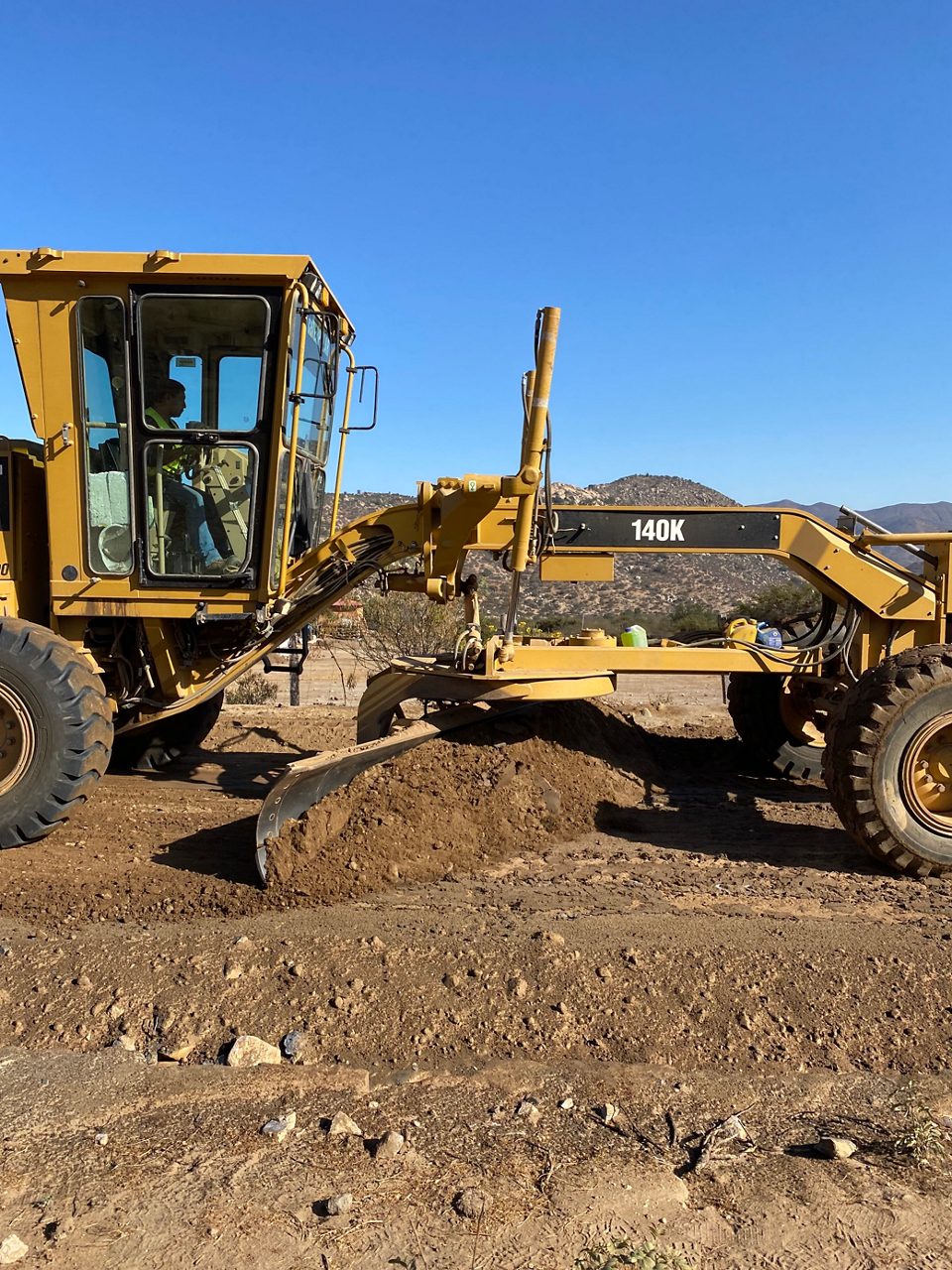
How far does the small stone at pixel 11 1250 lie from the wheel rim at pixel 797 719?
5.55 meters

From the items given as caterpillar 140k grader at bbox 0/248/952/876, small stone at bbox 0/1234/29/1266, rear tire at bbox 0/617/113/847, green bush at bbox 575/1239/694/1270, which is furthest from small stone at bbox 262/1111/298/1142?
rear tire at bbox 0/617/113/847

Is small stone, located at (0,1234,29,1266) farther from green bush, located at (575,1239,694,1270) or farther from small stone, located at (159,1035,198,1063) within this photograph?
green bush, located at (575,1239,694,1270)

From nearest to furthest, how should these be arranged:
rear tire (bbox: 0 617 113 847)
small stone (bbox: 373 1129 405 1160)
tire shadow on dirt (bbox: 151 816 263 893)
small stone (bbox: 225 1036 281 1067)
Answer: small stone (bbox: 373 1129 405 1160)
small stone (bbox: 225 1036 281 1067)
tire shadow on dirt (bbox: 151 816 263 893)
rear tire (bbox: 0 617 113 847)

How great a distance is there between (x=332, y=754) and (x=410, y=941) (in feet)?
4.54

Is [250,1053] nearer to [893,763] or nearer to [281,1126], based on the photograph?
[281,1126]

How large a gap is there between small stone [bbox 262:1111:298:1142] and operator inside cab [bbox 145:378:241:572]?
3438mm

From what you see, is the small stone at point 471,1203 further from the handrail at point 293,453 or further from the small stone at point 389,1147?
the handrail at point 293,453

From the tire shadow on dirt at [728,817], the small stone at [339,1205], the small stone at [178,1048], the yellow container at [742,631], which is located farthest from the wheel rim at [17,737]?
the yellow container at [742,631]

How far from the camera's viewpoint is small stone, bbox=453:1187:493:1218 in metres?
2.27

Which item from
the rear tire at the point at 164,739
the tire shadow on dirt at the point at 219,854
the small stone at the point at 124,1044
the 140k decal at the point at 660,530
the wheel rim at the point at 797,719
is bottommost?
the small stone at the point at 124,1044

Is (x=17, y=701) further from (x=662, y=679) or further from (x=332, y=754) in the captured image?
(x=662, y=679)

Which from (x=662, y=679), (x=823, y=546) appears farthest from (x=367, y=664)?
(x=823, y=546)

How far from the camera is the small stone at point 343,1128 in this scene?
2607mm

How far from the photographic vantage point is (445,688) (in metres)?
5.39
